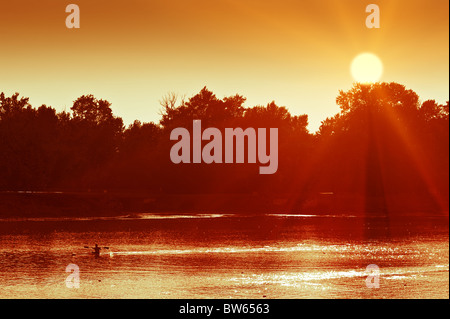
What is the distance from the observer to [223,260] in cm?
3569

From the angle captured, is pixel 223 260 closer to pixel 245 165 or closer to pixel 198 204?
pixel 198 204

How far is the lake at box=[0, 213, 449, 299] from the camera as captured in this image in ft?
85.5

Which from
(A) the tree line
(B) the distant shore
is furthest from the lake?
(A) the tree line

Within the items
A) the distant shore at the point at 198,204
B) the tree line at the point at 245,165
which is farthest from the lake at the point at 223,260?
the tree line at the point at 245,165

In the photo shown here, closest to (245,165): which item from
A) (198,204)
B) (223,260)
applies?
(198,204)

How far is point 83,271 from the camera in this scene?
101ft

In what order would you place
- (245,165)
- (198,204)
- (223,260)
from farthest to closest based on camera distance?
(245,165), (198,204), (223,260)

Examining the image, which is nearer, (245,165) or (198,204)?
(198,204)

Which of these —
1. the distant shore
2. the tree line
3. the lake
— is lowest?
the lake

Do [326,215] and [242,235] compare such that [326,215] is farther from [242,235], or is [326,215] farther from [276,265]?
[276,265]

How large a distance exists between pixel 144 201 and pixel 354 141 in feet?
88.8

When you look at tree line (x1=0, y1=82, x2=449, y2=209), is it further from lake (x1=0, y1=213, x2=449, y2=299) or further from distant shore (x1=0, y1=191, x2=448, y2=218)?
lake (x1=0, y1=213, x2=449, y2=299)

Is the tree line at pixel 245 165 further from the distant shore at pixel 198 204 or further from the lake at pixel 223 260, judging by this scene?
the lake at pixel 223 260
